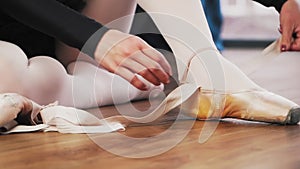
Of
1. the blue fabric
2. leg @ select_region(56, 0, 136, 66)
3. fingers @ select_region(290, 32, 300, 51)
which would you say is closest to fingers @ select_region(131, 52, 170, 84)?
fingers @ select_region(290, 32, 300, 51)

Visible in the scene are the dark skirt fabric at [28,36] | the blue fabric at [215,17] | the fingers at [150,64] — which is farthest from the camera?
the blue fabric at [215,17]

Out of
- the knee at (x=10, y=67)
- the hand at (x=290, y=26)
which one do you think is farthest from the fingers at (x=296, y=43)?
the knee at (x=10, y=67)

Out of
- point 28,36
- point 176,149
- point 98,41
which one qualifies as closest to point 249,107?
point 176,149

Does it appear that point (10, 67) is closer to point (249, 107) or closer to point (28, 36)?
point (28, 36)

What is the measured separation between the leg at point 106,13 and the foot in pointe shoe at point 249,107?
294 millimetres

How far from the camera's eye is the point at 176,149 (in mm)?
813

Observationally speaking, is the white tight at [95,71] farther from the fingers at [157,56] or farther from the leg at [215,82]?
the fingers at [157,56]

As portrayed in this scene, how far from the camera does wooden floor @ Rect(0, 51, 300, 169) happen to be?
734 mm

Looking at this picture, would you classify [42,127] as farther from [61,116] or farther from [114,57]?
[114,57]

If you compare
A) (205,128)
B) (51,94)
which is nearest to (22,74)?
(51,94)

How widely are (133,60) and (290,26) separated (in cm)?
41

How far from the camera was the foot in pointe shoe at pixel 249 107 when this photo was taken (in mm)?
949

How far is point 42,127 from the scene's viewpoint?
0.94 meters

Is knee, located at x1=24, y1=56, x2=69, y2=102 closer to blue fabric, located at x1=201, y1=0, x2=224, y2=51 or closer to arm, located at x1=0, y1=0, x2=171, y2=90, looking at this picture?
arm, located at x1=0, y1=0, x2=171, y2=90
